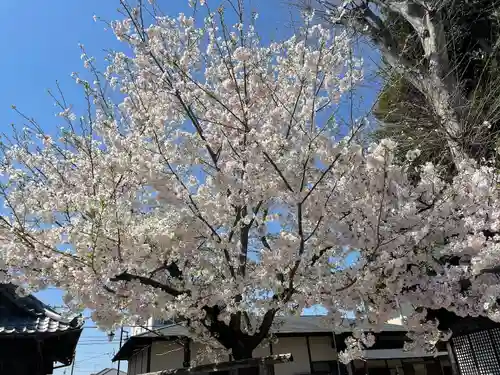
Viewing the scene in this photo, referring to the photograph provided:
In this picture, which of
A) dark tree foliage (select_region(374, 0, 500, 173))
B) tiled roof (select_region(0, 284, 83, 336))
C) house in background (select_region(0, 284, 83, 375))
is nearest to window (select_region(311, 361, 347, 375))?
dark tree foliage (select_region(374, 0, 500, 173))

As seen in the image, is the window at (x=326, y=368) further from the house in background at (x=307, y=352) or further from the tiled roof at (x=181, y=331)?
the tiled roof at (x=181, y=331)

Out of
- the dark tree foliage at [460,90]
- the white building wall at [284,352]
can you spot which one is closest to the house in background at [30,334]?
the white building wall at [284,352]

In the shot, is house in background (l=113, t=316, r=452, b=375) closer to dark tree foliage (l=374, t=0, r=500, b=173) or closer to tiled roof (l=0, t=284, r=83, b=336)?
tiled roof (l=0, t=284, r=83, b=336)

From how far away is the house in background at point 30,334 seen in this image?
16.8 ft

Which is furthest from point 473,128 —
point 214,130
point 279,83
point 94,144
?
point 94,144

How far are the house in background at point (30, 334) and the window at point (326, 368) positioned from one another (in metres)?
7.82

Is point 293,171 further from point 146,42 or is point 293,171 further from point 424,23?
point 424,23

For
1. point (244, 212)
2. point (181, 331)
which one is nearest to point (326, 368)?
point (181, 331)

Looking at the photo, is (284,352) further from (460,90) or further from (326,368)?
(460,90)

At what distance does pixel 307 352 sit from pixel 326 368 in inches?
29.4

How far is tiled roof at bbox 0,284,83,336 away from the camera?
516 centimetres

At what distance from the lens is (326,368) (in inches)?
465

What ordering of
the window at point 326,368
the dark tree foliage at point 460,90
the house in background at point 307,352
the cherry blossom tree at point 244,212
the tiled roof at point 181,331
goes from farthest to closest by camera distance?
the window at point 326,368
the house in background at point 307,352
the tiled roof at point 181,331
the dark tree foliage at point 460,90
the cherry blossom tree at point 244,212

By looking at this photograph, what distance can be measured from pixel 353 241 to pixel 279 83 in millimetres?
2324
